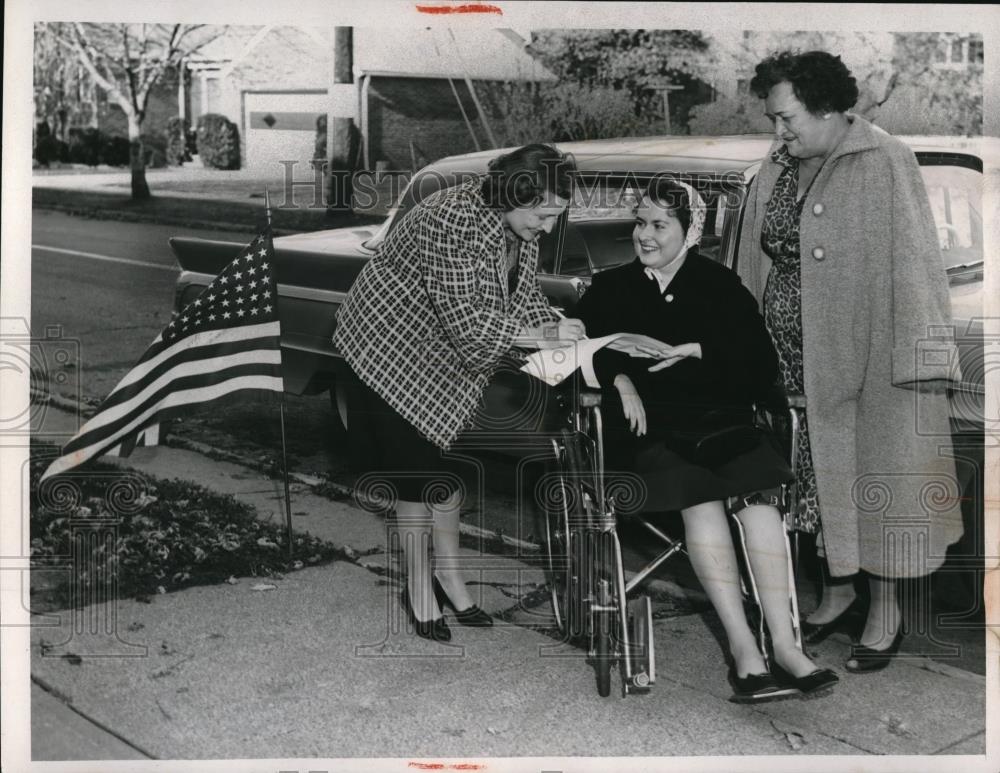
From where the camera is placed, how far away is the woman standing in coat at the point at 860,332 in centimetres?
459

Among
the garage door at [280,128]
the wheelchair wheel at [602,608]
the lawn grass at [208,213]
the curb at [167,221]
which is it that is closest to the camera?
the wheelchair wheel at [602,608]

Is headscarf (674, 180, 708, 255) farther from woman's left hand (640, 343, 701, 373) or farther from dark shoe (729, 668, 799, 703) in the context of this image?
dark shoe (729, 668, 799, 703)

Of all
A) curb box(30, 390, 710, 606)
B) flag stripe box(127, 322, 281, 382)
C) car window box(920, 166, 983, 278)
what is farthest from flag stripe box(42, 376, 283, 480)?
car window box(920, 166, 983, 278)

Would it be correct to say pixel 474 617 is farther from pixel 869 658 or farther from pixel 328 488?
pixel 328 488

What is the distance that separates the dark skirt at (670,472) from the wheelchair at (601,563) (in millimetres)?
70

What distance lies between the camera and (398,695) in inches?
177

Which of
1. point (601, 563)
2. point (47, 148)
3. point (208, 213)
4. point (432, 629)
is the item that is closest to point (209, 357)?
point (47, 148)

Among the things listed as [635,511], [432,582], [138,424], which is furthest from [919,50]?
[138,424]

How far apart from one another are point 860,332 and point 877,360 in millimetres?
113

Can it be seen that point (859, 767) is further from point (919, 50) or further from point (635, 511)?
point (919, 50)

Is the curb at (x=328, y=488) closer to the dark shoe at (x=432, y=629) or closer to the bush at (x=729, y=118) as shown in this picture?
the dark shoe at (x=432, y=629)

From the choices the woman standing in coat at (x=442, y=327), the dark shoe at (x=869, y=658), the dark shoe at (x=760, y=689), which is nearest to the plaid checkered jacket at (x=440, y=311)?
the woman standing in coat at (x=442, y=327)

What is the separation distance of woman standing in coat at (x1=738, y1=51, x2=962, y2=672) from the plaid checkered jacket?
917 mm

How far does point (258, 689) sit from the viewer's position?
4.48m
